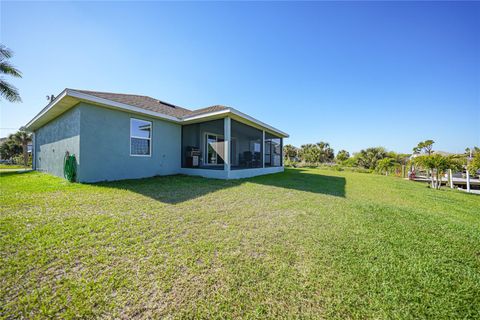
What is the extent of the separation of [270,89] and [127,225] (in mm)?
13195

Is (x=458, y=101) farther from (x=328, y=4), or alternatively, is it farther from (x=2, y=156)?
(x=2, y=156)

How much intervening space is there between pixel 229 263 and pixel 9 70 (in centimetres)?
1471

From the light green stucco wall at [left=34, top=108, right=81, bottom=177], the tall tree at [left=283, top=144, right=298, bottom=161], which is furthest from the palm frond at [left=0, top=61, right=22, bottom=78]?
the tall tree at [left=283, top=144, right=298, bottom=161]

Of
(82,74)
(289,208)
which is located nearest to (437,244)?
(289,208)

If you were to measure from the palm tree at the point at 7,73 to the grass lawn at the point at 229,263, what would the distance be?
9.42 m

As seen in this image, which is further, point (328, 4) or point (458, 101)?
point (458, 101)

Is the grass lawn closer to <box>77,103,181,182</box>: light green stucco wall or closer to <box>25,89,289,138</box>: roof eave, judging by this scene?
<box>77,103,181,182</box>: light green stucco wall

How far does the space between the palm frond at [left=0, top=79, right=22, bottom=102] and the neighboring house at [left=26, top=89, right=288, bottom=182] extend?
1453 mm

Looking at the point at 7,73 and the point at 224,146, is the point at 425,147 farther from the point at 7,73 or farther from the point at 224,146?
the point at 7,73

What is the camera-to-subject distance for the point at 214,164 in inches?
436

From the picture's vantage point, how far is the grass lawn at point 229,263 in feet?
4.74

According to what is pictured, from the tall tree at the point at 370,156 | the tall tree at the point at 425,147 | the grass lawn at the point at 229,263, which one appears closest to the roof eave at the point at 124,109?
the grass lawn at the point at 229,263

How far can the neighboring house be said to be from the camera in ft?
19.5

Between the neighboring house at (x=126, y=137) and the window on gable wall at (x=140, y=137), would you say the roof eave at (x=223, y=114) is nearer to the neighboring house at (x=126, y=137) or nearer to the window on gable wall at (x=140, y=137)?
the neighboring house at (x=126, y=137)
